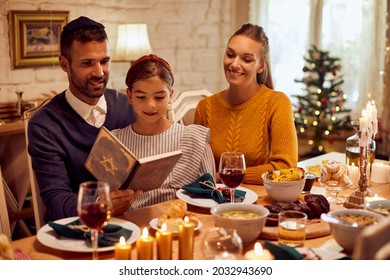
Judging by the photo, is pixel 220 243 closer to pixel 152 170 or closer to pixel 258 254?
pixel 258 254

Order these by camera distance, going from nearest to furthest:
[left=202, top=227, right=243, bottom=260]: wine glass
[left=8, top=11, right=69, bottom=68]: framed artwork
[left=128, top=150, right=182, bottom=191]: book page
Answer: [left=202, top=227, right=243, bottom=260]: wine glass, [left=128, top=150, right=182, bottom=191]: book page, [left=8, top=11, right=69, bottom=68]: framed artwork

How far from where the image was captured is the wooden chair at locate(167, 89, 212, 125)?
99.7 inches

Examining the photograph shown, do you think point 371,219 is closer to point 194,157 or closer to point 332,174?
point 332,174

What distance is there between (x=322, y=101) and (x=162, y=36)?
4.65 feet

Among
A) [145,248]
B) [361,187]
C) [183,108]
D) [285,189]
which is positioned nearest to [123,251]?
[145,248]

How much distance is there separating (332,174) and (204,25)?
11.2ft

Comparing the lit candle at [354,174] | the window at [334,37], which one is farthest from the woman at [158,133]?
the window at [334,37]

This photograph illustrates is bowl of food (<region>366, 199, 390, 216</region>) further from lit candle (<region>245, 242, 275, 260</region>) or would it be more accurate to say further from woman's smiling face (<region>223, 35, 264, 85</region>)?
woman's smiling face (<region>223, 35, 264, 85</region>)

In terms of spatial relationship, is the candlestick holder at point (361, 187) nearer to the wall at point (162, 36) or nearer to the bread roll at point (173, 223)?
the bread roll at point (173, 223)

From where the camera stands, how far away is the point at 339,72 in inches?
200

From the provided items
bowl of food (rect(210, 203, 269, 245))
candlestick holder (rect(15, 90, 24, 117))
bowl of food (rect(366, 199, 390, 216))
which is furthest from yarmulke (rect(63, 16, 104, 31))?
candlestick holder (rect(15, 90, 24, 117))

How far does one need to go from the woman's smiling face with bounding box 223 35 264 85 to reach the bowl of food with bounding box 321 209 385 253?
0.93 metres

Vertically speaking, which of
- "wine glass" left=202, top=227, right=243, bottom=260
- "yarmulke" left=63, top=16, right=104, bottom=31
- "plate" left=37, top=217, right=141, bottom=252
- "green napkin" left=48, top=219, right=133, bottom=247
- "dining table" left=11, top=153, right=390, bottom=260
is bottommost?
"dining table" left=11, top=153, right=390, bottom=260

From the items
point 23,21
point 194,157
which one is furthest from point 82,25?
point 23,21
